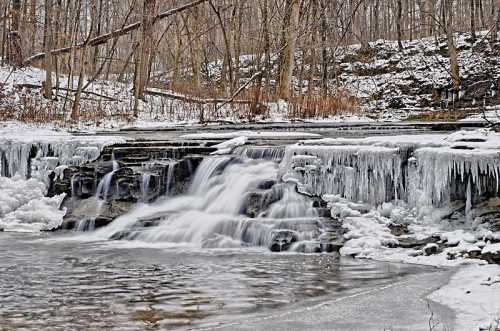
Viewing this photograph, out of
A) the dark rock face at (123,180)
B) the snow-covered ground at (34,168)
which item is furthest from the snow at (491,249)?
the snow-covered ground at (34,168)

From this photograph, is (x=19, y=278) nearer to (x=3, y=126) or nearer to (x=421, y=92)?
(x=3, y=126)

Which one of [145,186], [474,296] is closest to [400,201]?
[474,296]

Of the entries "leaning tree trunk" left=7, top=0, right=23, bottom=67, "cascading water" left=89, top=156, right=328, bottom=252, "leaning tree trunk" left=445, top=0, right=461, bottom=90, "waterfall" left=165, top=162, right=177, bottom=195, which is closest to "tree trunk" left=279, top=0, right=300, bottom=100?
"leaning tree trunk" left=445, top=0, right=461, bottom=90

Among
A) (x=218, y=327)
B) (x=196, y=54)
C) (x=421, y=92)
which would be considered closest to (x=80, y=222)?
(x=218, y=327)

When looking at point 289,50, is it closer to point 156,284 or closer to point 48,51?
point 48,51

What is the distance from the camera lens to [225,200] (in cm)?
932

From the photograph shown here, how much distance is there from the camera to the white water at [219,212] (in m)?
8.41

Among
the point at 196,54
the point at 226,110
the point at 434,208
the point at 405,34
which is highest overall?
the point at 405,34

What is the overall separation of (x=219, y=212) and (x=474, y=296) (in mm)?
4528

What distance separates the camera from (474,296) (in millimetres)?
5250

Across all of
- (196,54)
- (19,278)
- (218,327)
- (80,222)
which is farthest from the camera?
(196,54)

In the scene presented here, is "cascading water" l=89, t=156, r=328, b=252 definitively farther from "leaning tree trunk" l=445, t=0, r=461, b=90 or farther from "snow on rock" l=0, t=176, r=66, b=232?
"leaning tree trunk" l=445, t=0, r=461, b=90

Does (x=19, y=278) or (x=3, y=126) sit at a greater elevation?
(x=3, y=126)

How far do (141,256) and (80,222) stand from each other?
2.63 m
